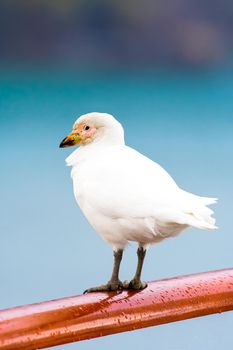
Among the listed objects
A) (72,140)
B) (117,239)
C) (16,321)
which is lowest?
(16,321)

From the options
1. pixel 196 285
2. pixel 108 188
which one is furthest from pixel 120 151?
pixel 196 285

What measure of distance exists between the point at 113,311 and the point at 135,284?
0.42 ft

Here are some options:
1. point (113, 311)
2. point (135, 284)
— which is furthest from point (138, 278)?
point (113, 311)


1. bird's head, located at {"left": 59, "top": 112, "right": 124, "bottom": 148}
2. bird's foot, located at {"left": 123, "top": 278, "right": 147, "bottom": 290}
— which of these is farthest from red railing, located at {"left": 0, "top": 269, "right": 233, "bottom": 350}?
bird's head, located at {"left": 59, "top": 112, "right": 124, "bottom": 148}

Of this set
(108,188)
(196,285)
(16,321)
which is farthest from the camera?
(108,188)

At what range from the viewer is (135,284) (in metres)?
0.79

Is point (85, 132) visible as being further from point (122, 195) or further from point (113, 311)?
point (113, 311)

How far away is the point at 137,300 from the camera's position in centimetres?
69

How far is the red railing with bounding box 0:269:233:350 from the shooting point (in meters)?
0.60

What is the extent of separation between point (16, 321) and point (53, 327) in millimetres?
30

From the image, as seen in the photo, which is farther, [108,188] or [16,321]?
[108,188]

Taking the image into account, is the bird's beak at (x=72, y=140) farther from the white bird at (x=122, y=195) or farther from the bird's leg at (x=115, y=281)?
the bird's leg at (x=115, y=281)

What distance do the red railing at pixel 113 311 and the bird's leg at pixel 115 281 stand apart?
0.10 meters

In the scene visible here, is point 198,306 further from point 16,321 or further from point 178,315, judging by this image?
point 16,321
